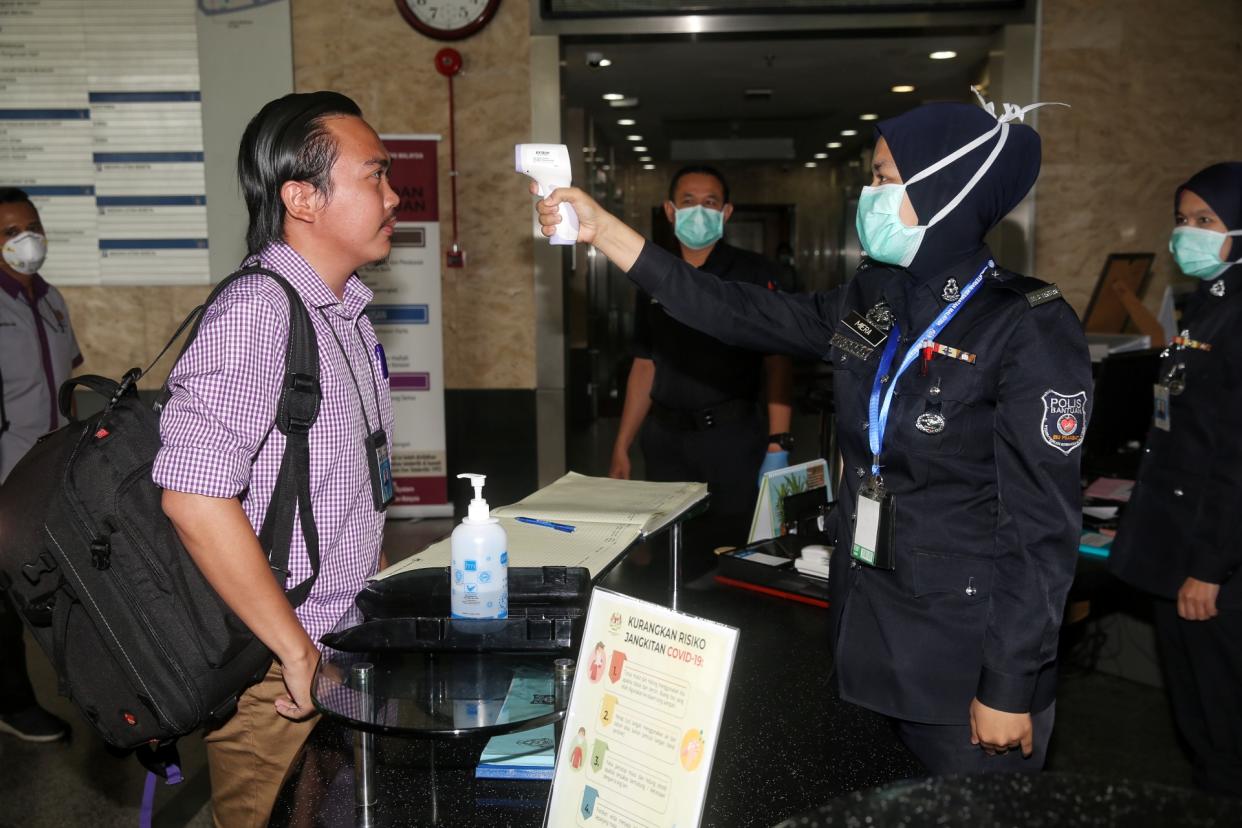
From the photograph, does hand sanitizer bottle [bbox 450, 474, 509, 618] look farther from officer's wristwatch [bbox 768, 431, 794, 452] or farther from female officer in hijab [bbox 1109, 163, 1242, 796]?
officer's wristwatch [bbox 768, 431, 794, 452]

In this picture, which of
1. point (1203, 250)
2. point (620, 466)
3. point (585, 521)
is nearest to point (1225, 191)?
point (1203, 250)

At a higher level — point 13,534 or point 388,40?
point 388,40

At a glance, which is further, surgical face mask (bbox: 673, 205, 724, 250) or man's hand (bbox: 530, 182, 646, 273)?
surgical face mask (bbox: 673, 205, 724, 250)

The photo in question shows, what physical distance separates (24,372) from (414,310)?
194cm

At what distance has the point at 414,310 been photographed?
4969 mm

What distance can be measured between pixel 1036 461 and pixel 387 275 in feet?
13.7

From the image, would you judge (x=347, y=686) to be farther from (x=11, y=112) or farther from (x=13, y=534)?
(x=11, y=112)

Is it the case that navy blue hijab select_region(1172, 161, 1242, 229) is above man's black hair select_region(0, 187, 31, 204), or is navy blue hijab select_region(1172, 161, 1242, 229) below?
below

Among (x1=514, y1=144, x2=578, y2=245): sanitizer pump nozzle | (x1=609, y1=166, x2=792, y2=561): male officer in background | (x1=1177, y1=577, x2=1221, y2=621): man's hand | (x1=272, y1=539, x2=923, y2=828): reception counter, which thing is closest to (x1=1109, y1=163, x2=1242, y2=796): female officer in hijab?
(x1=1177, y1=577, x2=1221, y2=621): man's hand

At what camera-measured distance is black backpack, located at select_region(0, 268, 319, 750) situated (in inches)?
48.4

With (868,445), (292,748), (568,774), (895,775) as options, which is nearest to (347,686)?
(568,774)

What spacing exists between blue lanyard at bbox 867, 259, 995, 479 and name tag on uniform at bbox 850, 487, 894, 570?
0.04m

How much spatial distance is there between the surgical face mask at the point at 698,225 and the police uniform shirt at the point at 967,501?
1.68 metres

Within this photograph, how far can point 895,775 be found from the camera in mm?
1233
